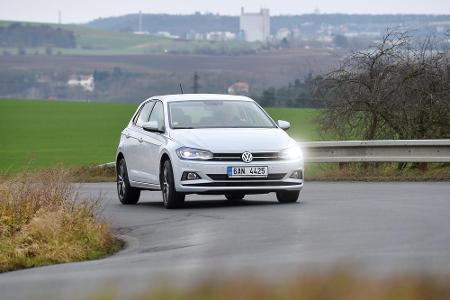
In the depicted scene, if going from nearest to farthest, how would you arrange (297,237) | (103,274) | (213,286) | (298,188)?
(213,286) → (103,274) → (297,237) → (298,188)

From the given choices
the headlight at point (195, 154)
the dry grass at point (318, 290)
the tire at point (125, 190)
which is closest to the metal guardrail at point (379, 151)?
the tire at point (125, 190)

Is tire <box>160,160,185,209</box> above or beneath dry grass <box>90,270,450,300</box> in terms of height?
beneath

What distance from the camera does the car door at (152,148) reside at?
65.5 ft

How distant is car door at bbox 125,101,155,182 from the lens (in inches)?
822

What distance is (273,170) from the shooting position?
19.0 meters

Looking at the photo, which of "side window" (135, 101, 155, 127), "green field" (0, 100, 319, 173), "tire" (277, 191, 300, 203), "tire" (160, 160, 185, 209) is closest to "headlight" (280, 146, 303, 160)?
"tire" (277, 191, 300, 203)

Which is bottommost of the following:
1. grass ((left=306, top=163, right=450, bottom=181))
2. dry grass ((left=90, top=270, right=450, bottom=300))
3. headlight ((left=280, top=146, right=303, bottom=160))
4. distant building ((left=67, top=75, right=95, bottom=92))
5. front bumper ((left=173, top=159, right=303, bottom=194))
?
distant building ((left=67, top=75, right=95, bottom=92))

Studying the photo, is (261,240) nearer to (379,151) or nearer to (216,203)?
(216,203)

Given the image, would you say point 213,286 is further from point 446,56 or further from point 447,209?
point 446,56

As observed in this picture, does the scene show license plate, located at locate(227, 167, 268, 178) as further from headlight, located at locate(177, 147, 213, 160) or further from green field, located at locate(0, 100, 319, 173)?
green field, located at locate(0, 100, 319, 173)

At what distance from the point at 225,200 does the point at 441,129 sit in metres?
8.24

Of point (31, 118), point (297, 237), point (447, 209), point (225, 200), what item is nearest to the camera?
point (297, 237)

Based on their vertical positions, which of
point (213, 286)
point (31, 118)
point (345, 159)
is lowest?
point (31, 118)

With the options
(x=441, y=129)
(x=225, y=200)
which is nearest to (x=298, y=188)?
(x=225, y=200)
